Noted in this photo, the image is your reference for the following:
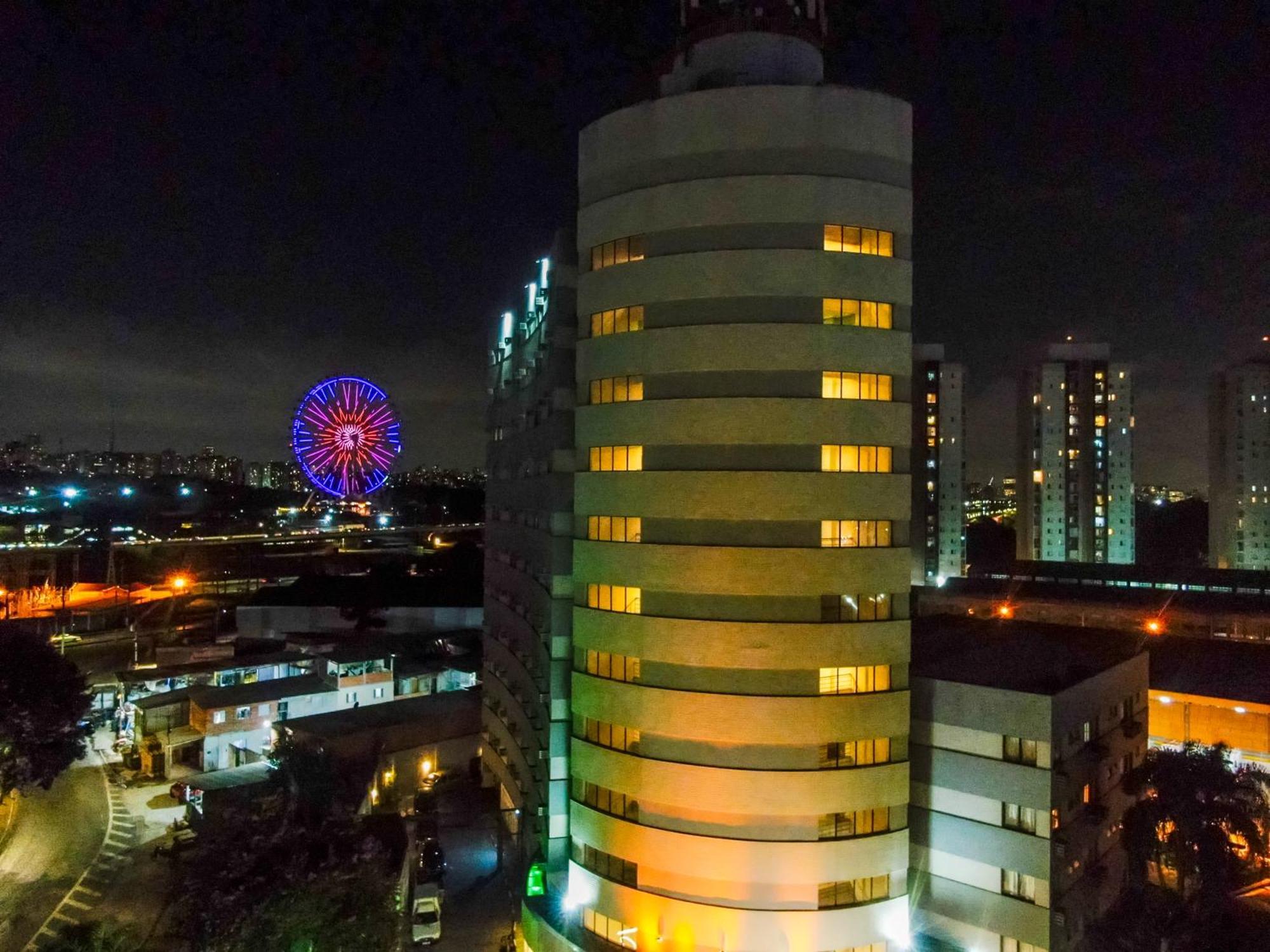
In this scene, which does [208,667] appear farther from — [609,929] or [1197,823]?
[1197,823]

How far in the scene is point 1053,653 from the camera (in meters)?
31.8

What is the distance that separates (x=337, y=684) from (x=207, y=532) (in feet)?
430

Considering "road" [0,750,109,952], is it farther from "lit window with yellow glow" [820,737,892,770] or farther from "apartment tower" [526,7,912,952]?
"lit window with yellow glow" [820,737,892,770]

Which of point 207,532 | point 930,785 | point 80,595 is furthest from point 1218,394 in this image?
point 207,532

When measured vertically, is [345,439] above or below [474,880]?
above

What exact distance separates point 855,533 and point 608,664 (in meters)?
9.10

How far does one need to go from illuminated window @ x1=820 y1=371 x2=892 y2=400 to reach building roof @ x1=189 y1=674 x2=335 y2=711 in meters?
40.4

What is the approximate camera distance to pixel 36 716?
38.1m

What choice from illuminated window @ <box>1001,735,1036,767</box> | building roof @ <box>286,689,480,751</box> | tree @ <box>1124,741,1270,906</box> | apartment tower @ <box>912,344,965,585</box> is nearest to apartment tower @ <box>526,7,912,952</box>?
illuminated window @ <box>1001,735,1036,767</box>

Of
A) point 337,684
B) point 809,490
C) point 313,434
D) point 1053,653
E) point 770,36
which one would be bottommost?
point 337,684

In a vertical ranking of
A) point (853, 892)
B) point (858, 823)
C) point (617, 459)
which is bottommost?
point (853, 892)

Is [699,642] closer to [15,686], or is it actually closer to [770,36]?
[770,36]

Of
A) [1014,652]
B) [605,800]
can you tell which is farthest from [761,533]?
[1014,652]

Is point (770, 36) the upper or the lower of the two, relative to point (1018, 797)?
upper
